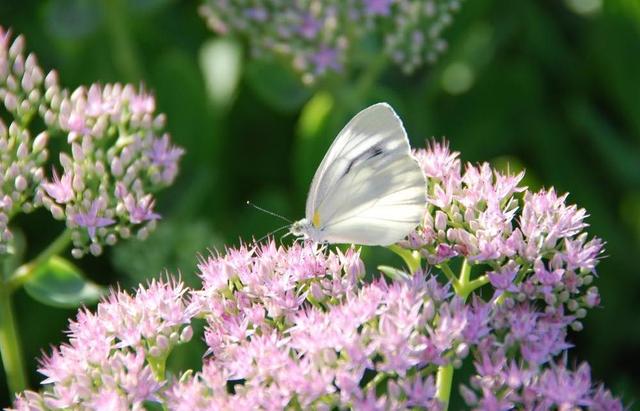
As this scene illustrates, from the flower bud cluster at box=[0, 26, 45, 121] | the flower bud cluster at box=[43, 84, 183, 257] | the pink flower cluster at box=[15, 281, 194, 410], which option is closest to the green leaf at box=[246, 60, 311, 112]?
the flower bud cluster at box=[43, 84, 183, 257]

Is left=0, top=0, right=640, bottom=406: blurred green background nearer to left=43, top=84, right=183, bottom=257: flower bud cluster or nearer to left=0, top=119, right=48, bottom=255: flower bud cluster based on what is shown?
left=43, top=84, right=183, bottom=257: flower bud cluster

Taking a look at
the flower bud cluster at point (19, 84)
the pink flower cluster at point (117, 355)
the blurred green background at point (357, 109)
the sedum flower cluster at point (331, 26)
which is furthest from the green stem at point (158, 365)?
the sedum flower cluster at point (331, 26)

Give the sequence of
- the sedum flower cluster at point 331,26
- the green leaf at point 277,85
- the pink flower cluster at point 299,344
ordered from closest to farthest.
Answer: the pink flower cluster at point 299,344 < the sedum flower cluster at point 331,26 < the green leaf at point 277,85

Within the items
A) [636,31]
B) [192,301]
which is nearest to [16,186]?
[192,301]

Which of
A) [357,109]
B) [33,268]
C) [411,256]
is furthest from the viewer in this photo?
[357,109]

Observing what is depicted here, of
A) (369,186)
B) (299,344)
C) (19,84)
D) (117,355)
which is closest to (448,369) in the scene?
Result: (299,344)

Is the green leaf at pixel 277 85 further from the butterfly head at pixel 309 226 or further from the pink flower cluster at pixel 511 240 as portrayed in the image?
the pink flower cluster at pixel 511 240

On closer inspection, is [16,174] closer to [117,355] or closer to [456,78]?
[117,355]

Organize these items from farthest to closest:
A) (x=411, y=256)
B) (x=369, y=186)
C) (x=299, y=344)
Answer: (x=369, y=186)
(x=411, y=256)
(x=299, y=344)
